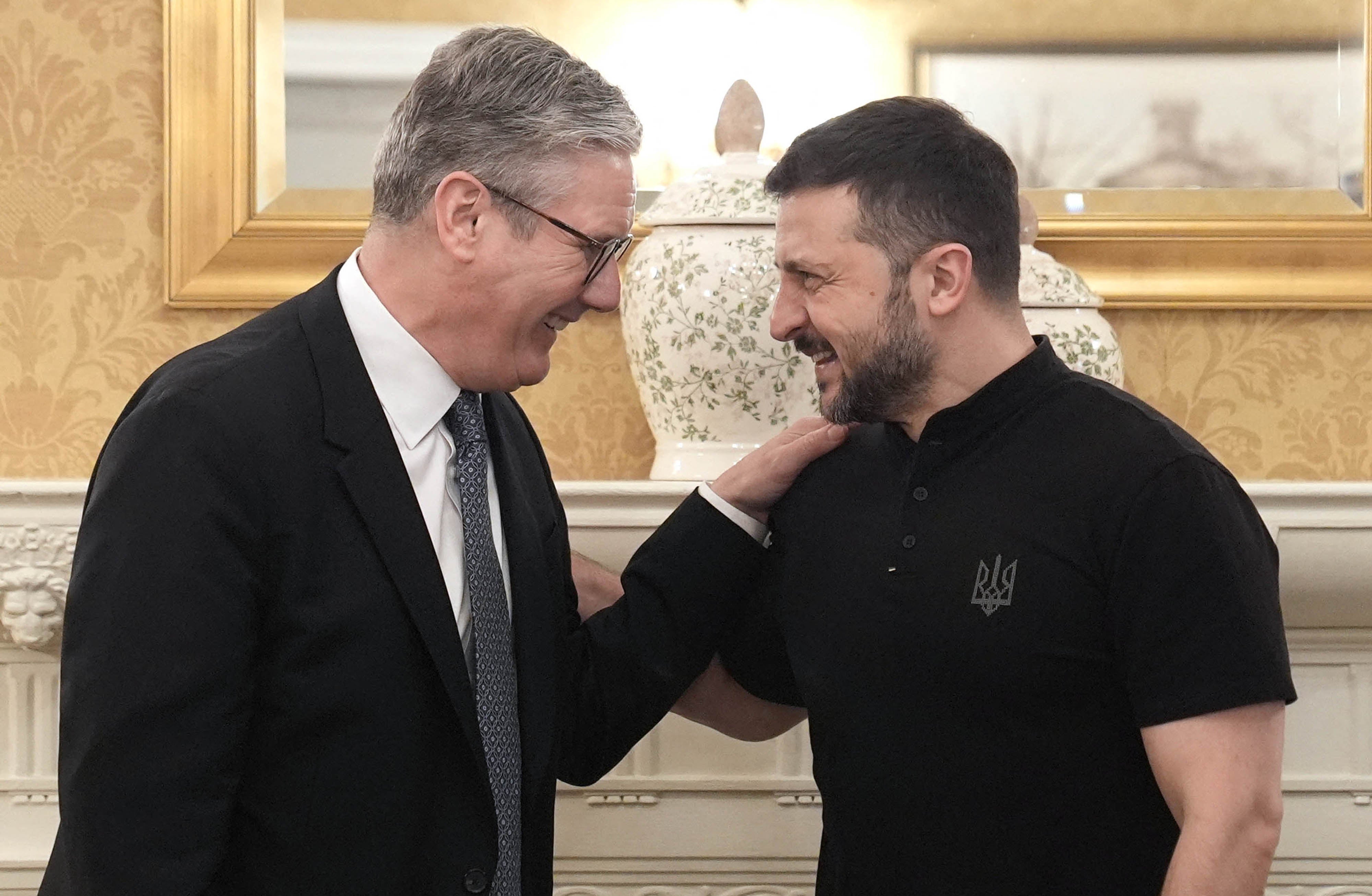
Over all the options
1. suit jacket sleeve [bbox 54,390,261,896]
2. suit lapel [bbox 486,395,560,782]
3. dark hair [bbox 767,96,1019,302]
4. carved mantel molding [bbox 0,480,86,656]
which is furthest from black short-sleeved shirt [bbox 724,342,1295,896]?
carved mantel molding [bbox 0,480,86,656]

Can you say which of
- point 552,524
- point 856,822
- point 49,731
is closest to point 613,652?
point 552,524

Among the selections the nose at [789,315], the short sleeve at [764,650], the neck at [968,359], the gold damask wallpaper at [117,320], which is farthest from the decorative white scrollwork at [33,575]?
the neck at [968,359]

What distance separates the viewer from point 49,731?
2070 millimetres

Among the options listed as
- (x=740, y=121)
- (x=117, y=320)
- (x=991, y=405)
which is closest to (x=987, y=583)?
(x=991, y=405)

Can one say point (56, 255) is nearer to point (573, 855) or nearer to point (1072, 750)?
point (573, 855)

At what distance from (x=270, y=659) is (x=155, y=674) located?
0.37ft

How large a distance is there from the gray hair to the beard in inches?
13.5

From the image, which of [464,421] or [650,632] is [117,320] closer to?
[464,421]

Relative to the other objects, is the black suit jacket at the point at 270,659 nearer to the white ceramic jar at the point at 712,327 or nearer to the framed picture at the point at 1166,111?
the white ceramic jar at the point at 712,327

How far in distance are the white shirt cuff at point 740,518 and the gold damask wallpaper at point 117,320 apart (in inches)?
32.8

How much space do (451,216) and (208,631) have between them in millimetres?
460

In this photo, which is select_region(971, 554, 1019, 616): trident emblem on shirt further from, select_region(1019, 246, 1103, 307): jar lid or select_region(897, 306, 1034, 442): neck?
select_region(1019, 246, 1103, 307): jar lid

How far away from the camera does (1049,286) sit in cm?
190

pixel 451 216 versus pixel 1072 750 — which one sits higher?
pixel 451 216
